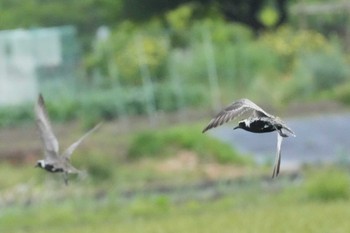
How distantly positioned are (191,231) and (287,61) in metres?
15.2

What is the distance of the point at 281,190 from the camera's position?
12.3 m

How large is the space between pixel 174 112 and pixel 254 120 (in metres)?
18.6

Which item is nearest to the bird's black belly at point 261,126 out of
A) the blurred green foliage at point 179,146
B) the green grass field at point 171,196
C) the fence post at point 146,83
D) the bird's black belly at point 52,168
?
the bird's black belly at point 52,168

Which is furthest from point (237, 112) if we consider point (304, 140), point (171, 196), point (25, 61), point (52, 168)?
point (25, 61)

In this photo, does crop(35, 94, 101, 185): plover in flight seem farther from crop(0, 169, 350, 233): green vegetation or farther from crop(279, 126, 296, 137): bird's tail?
crop(0, 169, 350, 233): green vegetation

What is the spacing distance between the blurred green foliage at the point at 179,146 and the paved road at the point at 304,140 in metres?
0.44

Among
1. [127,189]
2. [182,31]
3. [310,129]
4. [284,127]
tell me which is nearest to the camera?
[284,127]

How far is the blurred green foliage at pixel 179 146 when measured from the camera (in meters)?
16.2

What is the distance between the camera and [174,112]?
21.6 meters

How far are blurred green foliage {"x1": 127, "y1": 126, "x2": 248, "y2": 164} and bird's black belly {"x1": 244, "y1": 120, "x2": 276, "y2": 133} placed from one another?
12947 mm

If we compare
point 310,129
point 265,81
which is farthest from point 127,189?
point 265,81

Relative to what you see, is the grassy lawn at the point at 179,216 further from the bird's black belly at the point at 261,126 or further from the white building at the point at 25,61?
the white building at the point at 25,61

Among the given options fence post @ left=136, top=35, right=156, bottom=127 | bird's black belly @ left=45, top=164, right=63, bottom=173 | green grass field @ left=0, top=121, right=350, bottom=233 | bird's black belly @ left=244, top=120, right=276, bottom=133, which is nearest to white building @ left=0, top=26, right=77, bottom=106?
fence post @ left=136, top=35, right=156, bottom=127

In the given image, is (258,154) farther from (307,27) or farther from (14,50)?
(307,27)
